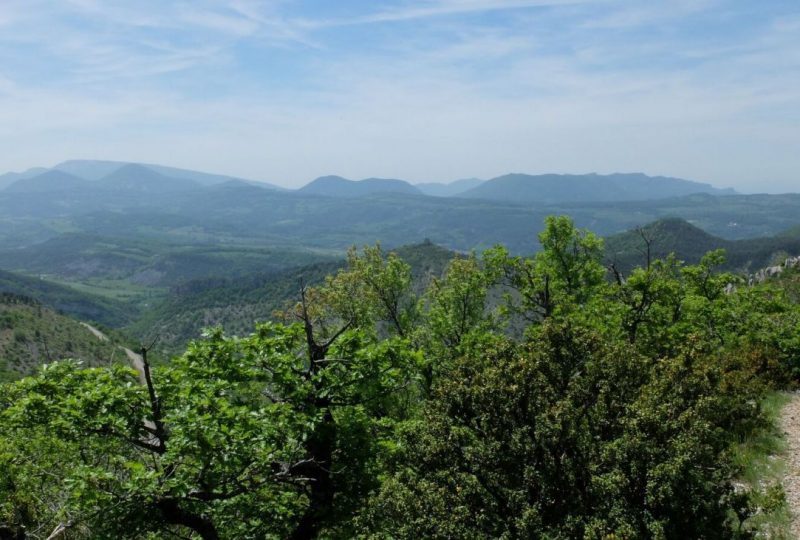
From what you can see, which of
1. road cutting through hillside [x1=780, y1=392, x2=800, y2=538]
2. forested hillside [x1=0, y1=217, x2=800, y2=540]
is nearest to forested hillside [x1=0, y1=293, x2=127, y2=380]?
forested hillside [x1=0, y1=217, x2=800, y2=540]

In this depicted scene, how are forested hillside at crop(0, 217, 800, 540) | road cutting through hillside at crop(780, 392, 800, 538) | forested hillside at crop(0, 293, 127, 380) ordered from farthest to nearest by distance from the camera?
forested hillside at crop(0, 293, 127, 380) → road cutting through hillside at crop(780, 392, 800, 538) → forested hillside at crop(0, 217, 800, 540)

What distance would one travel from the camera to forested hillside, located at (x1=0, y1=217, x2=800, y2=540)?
382 inches

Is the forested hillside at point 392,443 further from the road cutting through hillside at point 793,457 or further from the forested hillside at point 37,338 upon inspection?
the forested hillside at point 37,338

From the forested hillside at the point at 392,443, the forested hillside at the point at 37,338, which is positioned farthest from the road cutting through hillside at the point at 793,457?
the forested hillside at the point at 37,338

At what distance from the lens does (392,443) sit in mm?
14305

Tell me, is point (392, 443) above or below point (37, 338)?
above

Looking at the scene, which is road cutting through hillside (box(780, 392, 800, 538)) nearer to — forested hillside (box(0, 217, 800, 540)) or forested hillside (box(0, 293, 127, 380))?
forested hillside (box(0, 217, 800, 540))

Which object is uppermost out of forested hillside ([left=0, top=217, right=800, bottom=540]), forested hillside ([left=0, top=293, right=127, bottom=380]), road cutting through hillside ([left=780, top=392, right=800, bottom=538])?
forested hillside ([left=0, top=217, right=800, bottom=540])

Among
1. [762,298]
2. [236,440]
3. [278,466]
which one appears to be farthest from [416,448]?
[762,298]

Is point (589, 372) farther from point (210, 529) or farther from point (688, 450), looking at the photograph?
point (210, 529)

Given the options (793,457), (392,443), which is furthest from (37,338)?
(793,457)

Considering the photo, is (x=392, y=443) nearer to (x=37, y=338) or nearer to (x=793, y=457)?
(x=793, y=457)

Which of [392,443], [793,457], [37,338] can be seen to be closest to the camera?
[392,443]

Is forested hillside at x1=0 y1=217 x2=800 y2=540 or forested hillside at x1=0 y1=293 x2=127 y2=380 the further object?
forested hillside at x1=0 y1=293 x2=127 y2=380
